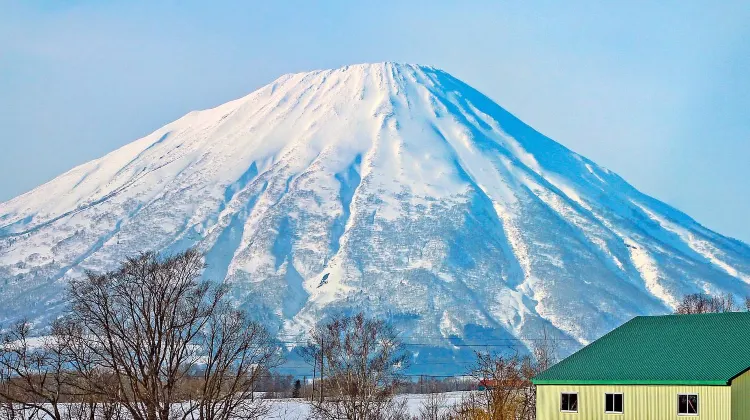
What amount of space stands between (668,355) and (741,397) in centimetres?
360

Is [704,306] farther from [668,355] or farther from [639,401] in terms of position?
[639,401]

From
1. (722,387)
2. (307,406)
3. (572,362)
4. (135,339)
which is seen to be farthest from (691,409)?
(307,406)

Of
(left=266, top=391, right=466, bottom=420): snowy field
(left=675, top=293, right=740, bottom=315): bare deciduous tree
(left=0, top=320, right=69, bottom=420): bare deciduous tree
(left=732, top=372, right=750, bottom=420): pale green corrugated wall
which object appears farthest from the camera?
(left=675, top=293, right=740, bottom=315): bare deciduous tree

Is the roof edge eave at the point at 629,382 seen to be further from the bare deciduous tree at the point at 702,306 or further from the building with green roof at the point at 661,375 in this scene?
the bare deciduous tree at the point at 702,306

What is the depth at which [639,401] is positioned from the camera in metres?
43.9

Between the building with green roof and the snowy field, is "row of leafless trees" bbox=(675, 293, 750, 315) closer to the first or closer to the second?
the snowy field

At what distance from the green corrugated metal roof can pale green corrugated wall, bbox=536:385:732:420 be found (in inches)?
10.0

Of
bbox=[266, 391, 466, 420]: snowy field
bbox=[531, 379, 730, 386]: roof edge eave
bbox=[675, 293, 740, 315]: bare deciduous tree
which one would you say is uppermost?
bbox=[675, 293, 740, 315]: bare deciduous tree

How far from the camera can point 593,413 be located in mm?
45094

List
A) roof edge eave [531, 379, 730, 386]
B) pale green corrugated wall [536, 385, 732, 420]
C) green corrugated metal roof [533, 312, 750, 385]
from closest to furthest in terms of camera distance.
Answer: pale green corrugated wall [536, 385, 732, 420], roof edge eave [531, 379, 730, 386], green corrugated metal roof [533, 312, 750, 385]

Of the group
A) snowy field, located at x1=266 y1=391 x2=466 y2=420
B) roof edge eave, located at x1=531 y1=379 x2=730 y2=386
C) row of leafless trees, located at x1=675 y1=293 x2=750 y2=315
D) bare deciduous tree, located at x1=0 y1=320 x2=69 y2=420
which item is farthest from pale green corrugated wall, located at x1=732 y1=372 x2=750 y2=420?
row of leafless trees, located at x1=675 y1=293 x2=750 y2=315

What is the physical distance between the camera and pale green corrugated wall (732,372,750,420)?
42.1 metres

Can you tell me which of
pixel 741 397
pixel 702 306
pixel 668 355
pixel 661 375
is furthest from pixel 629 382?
pixel 702 306

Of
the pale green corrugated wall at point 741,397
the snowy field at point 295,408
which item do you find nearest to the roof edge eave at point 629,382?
the pale green corrugated wall at point 741,397
